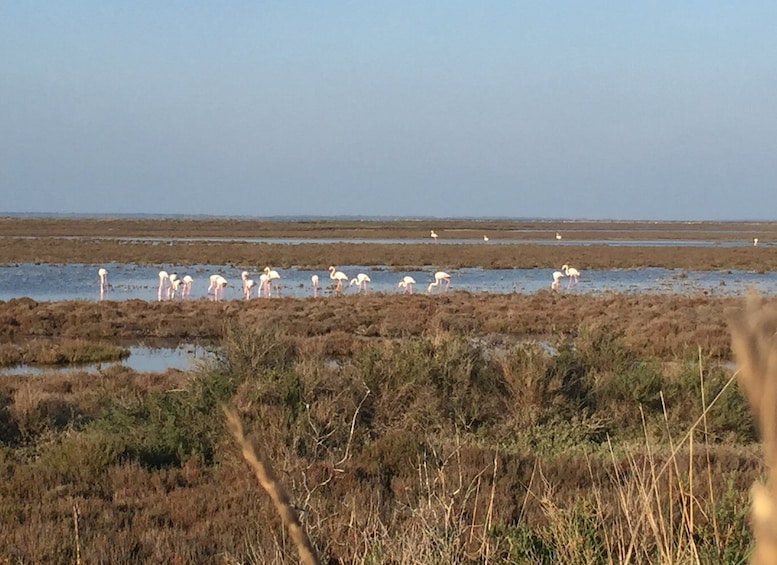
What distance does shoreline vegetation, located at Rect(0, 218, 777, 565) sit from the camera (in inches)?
162

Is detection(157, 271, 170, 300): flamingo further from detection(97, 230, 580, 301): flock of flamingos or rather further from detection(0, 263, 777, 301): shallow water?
detection(0, 263, 777, 301): shallow water

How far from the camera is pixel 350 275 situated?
43156mm

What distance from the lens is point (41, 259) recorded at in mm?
47625

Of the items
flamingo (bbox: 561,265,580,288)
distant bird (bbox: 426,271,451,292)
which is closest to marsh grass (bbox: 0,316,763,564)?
distant bird (bbox: 426,271,451,292)

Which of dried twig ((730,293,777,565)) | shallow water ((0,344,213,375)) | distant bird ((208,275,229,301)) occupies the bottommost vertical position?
shallow water ((0,344,213,375))

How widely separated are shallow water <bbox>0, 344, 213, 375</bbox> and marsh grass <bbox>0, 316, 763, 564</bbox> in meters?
3.10

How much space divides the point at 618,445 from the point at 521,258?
47.1 m

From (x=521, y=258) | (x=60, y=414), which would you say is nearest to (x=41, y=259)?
(x=521, y=258)

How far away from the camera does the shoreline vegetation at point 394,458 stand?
162 inches

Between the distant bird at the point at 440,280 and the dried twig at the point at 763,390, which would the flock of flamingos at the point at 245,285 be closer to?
the distant bird at the point at 440,280

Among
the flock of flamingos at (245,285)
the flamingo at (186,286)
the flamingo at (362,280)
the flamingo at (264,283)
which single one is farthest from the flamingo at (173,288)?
the flamingo at (362,280)

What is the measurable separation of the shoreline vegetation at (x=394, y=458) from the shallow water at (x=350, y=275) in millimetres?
15517

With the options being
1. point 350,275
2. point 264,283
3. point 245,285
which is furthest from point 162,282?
point 350,275

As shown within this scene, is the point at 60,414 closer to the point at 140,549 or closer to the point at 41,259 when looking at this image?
the point at 140,549
